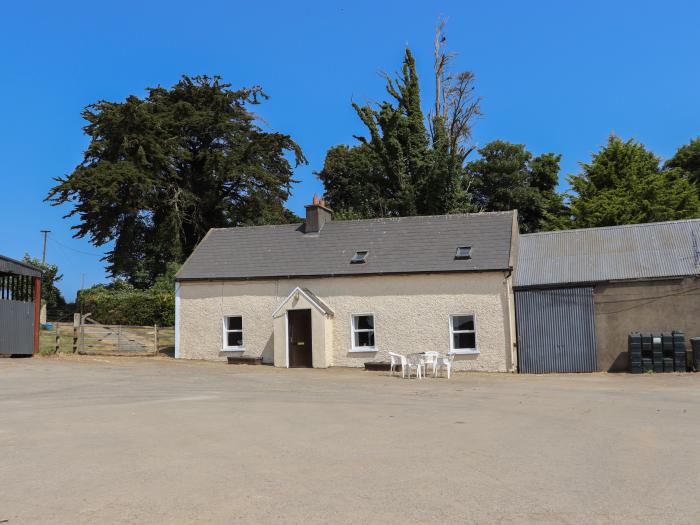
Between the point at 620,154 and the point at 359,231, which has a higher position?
the point at 620,154

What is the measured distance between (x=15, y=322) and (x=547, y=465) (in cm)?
2290

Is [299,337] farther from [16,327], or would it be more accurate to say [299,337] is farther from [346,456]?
[346,456]

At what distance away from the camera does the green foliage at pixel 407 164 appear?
43400 mm

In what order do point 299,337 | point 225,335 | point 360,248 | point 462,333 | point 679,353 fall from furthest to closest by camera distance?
1. point 225,335
2. point 360,248
3. point 299,337
4. point 462,333
5. point 679,353

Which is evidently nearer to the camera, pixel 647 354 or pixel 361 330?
pixel 647 354

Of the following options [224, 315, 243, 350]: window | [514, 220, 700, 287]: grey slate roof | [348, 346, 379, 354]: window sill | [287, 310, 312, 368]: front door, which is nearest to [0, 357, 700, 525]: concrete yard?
[514, 220, 700, 287]: grey slate roof

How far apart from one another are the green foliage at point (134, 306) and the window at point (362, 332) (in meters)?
→ 14.6

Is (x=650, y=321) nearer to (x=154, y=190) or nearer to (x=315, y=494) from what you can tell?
(x=315, y=494)

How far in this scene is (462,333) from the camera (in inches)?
996

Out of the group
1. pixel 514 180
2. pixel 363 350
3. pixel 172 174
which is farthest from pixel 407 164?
pixel 363 350

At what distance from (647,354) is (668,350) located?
0.64 meters

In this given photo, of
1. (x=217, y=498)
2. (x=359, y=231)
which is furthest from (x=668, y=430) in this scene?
(x=359, y=231)

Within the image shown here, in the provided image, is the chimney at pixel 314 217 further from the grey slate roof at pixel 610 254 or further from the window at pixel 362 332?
the grey slate roof at pixel 610 254

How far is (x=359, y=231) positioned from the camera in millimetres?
29328
